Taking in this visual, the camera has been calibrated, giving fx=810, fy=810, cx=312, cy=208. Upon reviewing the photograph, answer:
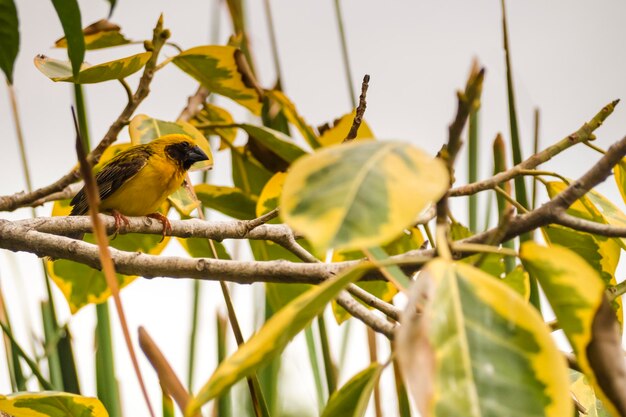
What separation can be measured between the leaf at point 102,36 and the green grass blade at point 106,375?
0.59 meters

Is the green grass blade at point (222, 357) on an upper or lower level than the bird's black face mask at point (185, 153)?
lower

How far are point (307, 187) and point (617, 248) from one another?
88cm

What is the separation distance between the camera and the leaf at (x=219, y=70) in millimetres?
1652

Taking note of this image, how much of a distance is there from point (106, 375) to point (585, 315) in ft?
3.90

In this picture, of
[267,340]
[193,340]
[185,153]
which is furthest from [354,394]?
[185,153]

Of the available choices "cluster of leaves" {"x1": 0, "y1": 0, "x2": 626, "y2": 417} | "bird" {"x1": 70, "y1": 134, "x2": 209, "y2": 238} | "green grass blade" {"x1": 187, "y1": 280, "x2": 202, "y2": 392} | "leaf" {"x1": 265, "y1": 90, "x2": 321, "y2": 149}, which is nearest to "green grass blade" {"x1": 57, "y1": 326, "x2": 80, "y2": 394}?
"green grass blade" {"x1": 187, "y1": 280, "x2": 202, "y2": 392}

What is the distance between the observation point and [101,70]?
1.42m

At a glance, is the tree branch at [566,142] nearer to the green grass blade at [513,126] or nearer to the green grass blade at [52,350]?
the green grass blade at [513,126]

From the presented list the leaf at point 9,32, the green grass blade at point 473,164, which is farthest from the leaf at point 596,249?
the leaf at point 9,32

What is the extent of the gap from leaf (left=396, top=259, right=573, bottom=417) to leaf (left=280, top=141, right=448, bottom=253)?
0.06 m

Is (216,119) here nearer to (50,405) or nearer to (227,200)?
(227,200)

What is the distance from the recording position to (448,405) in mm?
550

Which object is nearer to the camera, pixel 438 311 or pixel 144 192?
pixel 438 311

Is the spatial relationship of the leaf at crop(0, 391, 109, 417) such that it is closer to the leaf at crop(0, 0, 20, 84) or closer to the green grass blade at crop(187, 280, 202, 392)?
the leaf at crop(0, 0, 20, 84)
